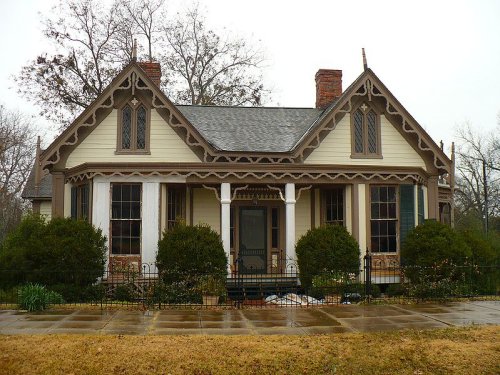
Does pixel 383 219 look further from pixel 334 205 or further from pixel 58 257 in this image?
pixel 58 257

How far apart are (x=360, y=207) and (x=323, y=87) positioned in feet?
22.7

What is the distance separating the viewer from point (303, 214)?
19797 millimetres

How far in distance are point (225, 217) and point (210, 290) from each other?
3.64 metres

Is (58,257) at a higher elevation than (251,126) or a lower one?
lower

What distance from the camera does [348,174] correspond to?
17.9m

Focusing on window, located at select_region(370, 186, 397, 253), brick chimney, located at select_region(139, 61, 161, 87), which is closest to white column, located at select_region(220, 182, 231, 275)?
window, located at select_region(370, 186, 397, 253)

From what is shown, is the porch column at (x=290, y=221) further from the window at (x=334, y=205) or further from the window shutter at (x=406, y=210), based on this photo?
the window shutter at (x=406, y=210)

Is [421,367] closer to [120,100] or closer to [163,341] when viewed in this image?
[163,341]

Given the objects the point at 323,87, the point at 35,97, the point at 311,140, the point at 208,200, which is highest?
the point at 35,97

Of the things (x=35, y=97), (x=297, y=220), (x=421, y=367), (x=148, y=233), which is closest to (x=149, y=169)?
(x=148, y=233)

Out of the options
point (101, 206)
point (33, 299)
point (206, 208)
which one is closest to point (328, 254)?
point (206, 208)

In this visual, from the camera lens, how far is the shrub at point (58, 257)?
15055 mm

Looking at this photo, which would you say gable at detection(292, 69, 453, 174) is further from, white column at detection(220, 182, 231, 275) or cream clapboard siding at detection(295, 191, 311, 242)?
white column at detection(220, 182, 231, 275)

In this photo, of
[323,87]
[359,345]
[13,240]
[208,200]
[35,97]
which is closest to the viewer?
[359,345]
